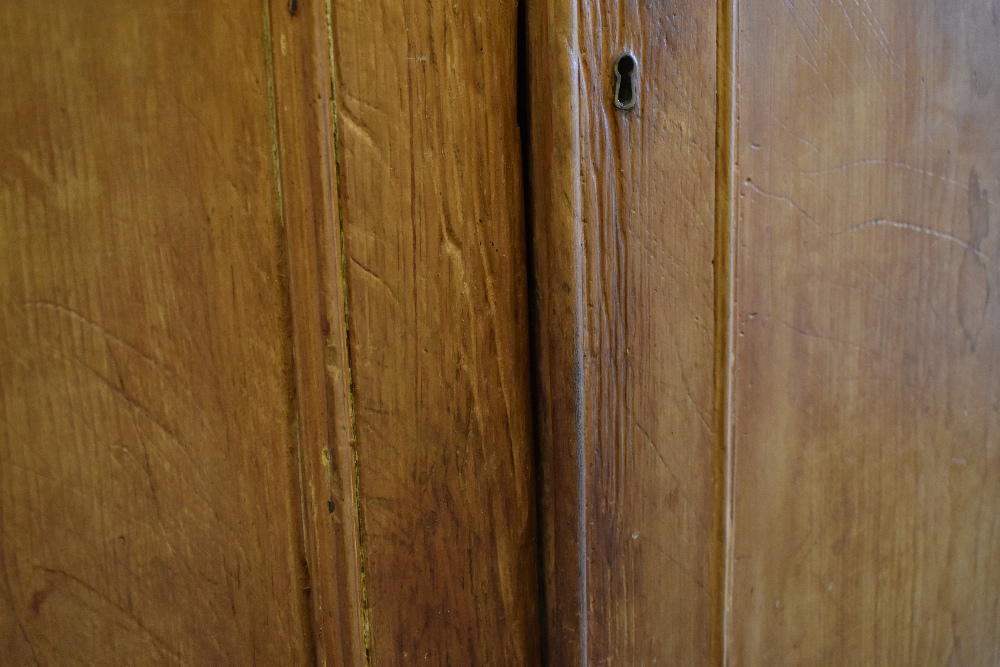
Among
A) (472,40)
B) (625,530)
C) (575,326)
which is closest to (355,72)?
(472,40)

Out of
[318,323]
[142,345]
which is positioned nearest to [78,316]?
[142,345]

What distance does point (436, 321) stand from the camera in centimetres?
41

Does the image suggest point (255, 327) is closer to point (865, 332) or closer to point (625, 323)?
point (625, 323)

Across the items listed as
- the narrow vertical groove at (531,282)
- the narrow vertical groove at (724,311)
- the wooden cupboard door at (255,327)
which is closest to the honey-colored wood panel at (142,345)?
Result: the wooden cupboard door at (255,327)

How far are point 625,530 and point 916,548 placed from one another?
319mm

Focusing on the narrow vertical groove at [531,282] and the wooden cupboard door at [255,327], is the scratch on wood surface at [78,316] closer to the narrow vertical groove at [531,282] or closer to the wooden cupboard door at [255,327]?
the wooden cupboard door at [255,327]

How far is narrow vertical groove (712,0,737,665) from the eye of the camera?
1.46ft

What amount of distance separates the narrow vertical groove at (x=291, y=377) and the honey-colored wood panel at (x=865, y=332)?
0.30m

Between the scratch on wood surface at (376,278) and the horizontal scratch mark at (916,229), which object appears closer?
the scratch on wood surface at (376,278)

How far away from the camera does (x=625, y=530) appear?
1.46ft

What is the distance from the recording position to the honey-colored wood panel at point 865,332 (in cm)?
48

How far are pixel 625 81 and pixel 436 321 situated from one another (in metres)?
0.19

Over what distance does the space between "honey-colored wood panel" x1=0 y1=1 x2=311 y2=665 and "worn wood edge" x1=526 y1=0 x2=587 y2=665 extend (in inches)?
6.4

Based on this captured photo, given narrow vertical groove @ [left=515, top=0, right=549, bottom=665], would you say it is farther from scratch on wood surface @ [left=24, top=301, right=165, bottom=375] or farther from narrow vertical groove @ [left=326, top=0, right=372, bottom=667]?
scratch on wood surface @ [left=24, top=301, right=165, bottom=375]
